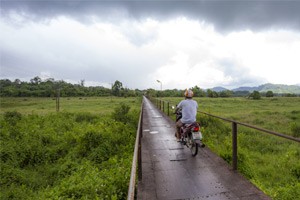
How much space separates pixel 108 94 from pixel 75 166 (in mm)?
114611

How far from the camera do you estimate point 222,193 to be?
11.5ft

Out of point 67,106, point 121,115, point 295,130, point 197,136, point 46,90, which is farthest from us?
point 46,90

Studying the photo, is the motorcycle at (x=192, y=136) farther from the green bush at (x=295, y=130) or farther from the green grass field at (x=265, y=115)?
the green bush at (x=295, y=130)

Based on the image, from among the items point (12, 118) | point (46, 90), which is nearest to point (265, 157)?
point (12, 118)

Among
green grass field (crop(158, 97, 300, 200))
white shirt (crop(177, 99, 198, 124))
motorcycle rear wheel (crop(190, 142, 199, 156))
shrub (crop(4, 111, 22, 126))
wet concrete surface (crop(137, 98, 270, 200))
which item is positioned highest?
white shirt (crop(177, 99, 198, 124))

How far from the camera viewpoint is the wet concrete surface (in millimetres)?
3492

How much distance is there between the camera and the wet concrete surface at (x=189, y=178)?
3.49 meters

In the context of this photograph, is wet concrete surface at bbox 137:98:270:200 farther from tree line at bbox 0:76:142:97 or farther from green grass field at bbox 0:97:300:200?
tree line at bbox 0:76:142:97

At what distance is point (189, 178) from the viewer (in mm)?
4172

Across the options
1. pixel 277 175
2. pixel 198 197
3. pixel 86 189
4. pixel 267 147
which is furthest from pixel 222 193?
pixel 267 147

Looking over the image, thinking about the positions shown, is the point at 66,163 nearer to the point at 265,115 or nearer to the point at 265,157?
the point at 265,157

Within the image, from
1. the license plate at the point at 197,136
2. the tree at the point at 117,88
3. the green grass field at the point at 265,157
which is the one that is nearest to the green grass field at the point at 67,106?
the green grass field at the point at 265,157

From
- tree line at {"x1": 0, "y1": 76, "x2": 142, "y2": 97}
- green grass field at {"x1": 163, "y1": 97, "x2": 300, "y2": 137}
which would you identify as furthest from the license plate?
tree line at {"x1": 0, "y1": 76, "x2": 142, "y2": 97}

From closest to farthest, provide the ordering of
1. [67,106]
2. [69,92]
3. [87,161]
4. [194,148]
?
[194,148] → [87,161] → [67,106] → [69,92]
